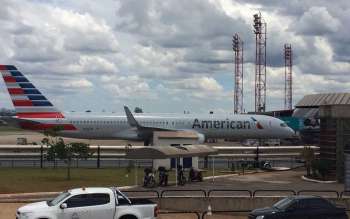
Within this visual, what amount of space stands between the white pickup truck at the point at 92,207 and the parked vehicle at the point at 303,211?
3.76 meters

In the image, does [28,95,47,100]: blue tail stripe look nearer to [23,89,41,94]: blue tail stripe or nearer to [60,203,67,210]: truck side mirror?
[23,89,41,94]: blue tail stripe

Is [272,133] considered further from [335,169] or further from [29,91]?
[335,169]

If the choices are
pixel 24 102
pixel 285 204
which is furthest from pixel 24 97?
pixel 285 204

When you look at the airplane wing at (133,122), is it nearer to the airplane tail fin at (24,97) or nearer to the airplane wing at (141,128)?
the airplane wing at (141,128)

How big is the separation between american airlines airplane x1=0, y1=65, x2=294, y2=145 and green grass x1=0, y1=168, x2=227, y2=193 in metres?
24.1

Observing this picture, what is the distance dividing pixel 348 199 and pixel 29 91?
4745 cm

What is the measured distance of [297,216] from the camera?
20.8m

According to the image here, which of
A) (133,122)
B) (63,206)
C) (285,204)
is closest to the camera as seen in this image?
(63,206)

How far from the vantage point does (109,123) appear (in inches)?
2761

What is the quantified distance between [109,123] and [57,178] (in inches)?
1280

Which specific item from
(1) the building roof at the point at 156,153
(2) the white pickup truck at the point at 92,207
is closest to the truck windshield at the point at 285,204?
(2) the white pickup truck at the point at 92,207

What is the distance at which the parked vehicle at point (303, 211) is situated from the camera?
20.8 metres

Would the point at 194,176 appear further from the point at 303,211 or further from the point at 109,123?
the point at 109,123

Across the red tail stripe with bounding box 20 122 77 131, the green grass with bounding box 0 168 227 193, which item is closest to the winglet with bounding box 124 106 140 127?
the red tail stripe with bounding box 20 122 77 131
